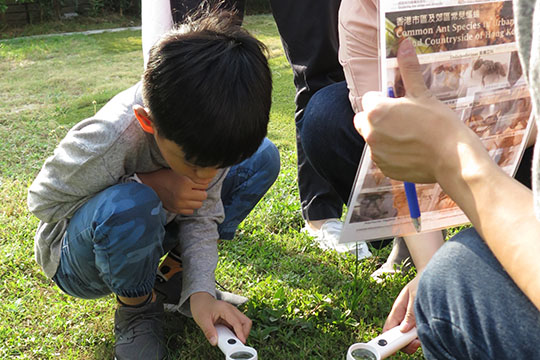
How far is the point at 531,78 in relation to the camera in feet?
2.44

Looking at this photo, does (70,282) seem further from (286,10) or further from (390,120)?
(286,10)

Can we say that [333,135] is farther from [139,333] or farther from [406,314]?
[139,333]

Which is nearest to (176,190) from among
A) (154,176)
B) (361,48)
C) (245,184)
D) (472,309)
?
(154,176)

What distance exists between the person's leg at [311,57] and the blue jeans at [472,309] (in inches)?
47.4

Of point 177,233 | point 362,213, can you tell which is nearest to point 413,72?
point 362,213

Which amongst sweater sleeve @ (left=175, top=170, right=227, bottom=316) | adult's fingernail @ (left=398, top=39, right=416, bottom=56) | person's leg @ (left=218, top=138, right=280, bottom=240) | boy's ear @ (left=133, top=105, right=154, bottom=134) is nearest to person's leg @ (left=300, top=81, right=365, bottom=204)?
person's leg @ (left=218, top=138, right=280, bottom=240)

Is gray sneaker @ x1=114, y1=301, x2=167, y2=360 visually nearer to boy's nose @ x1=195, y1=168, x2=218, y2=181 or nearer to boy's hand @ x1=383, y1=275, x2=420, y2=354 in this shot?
boy's nose @ x1=195, y1=168, x2=218, y2=181

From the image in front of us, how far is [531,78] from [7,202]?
2.16 m

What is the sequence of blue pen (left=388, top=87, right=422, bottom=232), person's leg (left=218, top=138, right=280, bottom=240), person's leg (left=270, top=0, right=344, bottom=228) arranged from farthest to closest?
1. person's leg (left=270, top=0, right=344, bottom=228)
2. person's leg (left=218, top=138, right=280, bottom=240)
3. blue pen (left=388, top=87, right=422, bottom=232)

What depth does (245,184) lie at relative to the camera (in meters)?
1.83

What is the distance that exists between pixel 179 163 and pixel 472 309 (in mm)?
779

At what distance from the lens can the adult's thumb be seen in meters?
1.00

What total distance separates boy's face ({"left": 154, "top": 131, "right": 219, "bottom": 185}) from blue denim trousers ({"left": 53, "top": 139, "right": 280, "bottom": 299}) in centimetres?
9

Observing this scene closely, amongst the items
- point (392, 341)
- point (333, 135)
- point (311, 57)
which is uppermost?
point (311, 57)
